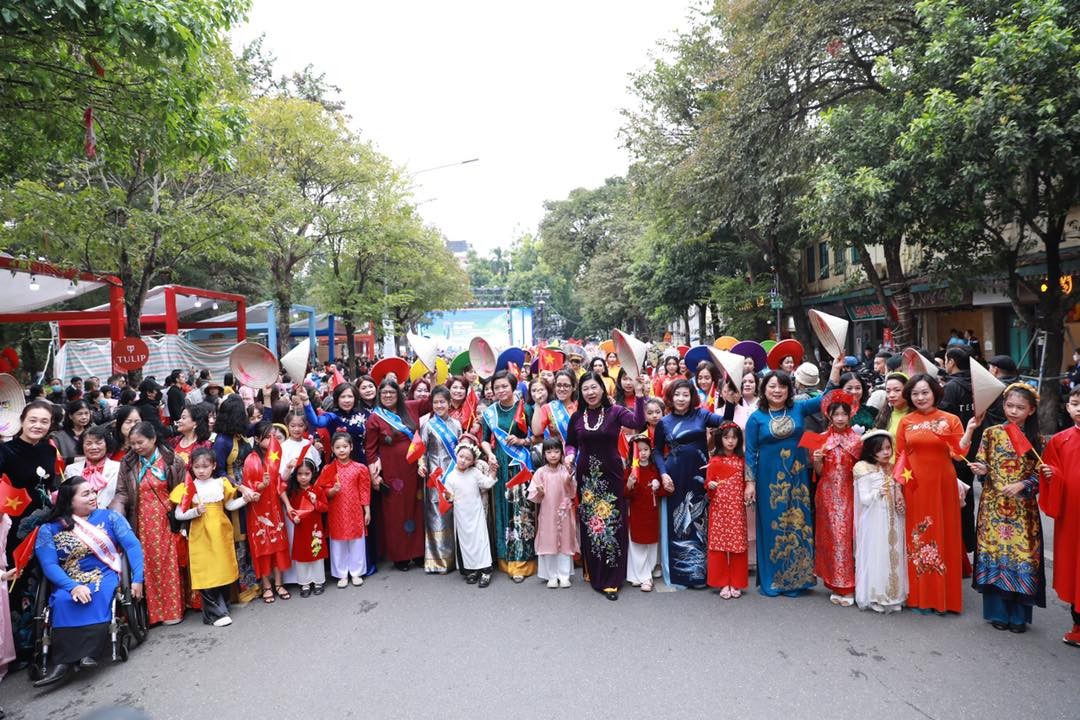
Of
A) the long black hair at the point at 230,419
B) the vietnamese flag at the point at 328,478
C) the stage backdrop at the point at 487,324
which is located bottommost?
the vietnamese flag at the point at 328,478

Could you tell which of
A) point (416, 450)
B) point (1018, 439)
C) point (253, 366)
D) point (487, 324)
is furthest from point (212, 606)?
point (487, 324)

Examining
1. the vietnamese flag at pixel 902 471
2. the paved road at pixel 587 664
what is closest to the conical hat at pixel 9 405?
the paved road at pixel 587 664

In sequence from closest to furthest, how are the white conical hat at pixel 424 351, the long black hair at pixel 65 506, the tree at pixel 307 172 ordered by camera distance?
the long black hair at pixel 65 506, the white conical hat at pixel 424 351, the tree at pixel 307 172

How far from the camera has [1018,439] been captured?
154 inches

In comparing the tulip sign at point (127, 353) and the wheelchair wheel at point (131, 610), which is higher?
the tulip sign at point (127, 353)

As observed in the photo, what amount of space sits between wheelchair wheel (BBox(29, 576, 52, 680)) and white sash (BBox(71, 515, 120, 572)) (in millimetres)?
367

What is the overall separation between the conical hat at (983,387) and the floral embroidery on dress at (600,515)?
252cm

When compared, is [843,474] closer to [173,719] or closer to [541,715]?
[541,715]

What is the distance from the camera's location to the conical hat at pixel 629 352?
7.07 m

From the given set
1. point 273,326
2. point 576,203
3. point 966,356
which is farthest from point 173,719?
point 576,203

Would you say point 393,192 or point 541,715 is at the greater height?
point 393,192

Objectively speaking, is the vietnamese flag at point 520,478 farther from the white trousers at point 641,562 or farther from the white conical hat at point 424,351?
the white conical hat at point 424,351

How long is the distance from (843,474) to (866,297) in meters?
17.6

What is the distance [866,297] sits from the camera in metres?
20.0
